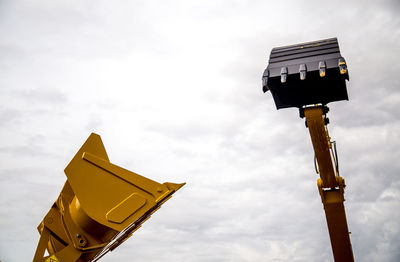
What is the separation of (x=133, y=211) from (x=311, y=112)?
341cm

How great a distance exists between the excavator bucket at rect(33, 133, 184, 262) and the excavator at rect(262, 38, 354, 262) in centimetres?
246

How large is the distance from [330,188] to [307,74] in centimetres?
276

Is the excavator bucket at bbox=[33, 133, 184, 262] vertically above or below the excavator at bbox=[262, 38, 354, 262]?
below

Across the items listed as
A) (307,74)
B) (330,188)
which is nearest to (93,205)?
(307,74)

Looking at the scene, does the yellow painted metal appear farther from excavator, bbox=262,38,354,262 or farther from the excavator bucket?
the excavator bucket

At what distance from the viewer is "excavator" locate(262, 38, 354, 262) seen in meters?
6.52

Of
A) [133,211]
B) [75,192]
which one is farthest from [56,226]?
[133,211]

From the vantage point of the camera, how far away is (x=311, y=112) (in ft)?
22.5

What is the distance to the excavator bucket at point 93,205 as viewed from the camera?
21.4ft

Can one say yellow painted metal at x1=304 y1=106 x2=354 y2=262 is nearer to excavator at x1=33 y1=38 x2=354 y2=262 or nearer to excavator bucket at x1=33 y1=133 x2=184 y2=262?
excavator at x1=33 y1=38 x2=354 y2=262

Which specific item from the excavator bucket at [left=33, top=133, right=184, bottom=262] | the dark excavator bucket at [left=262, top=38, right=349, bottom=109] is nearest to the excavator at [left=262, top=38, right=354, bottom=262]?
the dark excavator bucket at [left=262, top=38, right=349, bottom=109]

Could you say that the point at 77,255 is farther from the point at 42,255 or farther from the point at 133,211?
the point at 133,211

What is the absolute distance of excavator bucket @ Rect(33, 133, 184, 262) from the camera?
257 inches

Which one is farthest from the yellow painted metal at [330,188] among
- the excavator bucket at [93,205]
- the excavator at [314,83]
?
the excavator bucket at [93,205]
